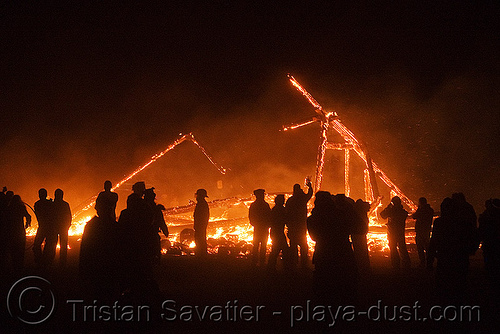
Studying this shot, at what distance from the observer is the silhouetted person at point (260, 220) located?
8.19m

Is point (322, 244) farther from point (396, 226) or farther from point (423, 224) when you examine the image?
point (423, 224)

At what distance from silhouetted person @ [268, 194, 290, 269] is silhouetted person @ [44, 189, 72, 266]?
16.1 ft

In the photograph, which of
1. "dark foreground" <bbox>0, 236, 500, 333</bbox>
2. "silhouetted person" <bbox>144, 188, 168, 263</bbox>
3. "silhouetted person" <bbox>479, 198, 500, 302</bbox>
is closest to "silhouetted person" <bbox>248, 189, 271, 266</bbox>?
"dark foreground" <bbox>0, 236, 500, 333</bbox>

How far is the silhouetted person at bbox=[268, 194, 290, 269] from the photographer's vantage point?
7449 millimetres

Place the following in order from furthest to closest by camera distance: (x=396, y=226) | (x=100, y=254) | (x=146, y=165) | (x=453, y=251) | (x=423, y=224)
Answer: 1. (x=146, y=165)
2. (x=423, y=224)
3. (x=396, y=226)
4. (x=453, y=251)
5. (x=100, y=254)

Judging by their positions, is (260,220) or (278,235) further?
(260,220)

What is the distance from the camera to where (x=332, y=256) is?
13.6ft

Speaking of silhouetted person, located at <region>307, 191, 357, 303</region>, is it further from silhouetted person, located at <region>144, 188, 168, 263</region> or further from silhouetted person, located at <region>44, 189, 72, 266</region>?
silhouetted person, located at <region>44, 189, 72, 266</region>

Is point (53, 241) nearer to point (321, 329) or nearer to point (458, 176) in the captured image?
point (321, 329)

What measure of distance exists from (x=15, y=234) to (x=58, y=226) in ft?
2.76

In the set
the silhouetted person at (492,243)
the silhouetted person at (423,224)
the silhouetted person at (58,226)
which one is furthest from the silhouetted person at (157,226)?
the silhouetted person at (423,224)

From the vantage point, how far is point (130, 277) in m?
4.52

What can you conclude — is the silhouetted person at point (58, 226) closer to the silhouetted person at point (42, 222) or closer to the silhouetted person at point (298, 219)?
the silhouetted person at point (42, 222)

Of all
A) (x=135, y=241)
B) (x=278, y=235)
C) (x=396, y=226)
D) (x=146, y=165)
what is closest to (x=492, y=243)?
(x=396, y=226)
